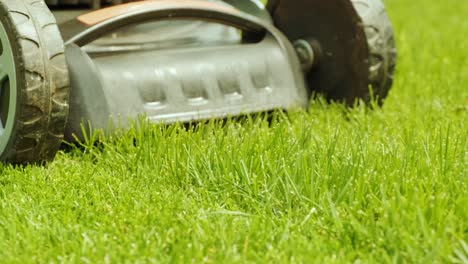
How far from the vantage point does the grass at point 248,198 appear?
1.37 meters

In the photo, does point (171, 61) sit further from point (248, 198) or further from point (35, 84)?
point (248, 198)

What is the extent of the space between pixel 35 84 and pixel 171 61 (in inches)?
17.7

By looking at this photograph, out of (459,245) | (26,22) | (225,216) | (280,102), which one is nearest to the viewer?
(459,245)

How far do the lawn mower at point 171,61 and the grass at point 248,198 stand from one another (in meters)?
0.08

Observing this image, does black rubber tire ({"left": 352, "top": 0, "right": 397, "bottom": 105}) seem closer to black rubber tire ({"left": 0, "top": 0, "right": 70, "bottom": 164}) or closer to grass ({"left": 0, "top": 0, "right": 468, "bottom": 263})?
grass ({"left": 0, "top": 0, "right": 468, "bottom": 263})

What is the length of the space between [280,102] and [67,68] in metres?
0.64

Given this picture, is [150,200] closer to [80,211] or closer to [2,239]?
[80,211]

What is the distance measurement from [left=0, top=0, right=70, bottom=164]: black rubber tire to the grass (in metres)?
Result: 0.05

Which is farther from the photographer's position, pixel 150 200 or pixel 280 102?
pixel 280 102

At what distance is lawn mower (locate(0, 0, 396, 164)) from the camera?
177cm

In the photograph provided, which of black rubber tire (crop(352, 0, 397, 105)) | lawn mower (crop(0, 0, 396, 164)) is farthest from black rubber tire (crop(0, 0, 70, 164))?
black rubber tire (crop(352, 0, 397, 105))

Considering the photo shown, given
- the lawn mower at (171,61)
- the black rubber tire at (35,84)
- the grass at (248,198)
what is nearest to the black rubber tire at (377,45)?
the lawn mower at (171,61)

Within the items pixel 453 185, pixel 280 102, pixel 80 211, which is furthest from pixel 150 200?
pixel 280 102

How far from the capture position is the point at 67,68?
71.7 inches
